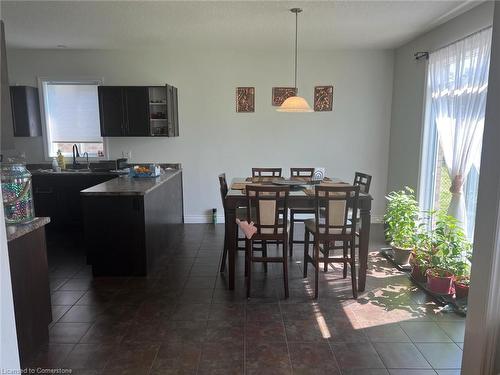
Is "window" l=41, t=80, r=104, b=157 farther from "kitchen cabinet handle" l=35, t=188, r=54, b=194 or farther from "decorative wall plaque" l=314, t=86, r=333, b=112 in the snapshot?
"decorative wall plaque" l=314, t=86, r=333, b=112

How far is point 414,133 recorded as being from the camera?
179 inches

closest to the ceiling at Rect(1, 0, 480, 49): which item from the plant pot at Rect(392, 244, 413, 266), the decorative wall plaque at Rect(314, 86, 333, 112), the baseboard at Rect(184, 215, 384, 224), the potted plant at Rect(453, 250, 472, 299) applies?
the decorative wall plaque at Rect(314, 86, 333, 112)

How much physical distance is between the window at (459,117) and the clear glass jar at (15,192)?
3566mm

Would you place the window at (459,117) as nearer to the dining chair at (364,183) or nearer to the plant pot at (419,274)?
the plant pot at (419,274)

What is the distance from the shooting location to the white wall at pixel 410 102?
382 cm

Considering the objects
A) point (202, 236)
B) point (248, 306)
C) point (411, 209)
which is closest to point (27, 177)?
point (248, 306)

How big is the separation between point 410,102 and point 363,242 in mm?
2543

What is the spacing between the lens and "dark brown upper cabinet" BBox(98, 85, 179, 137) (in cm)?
493

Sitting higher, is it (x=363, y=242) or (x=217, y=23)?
(x=217, y=23)

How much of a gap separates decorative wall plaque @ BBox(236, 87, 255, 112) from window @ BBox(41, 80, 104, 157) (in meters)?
2.18

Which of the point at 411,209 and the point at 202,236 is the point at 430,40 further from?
the point at 202,236

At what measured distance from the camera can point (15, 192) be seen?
2.06 m

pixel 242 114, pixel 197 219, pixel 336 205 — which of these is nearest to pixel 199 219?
pixel 197 219

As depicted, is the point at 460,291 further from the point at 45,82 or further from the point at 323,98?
the point at 45,82
